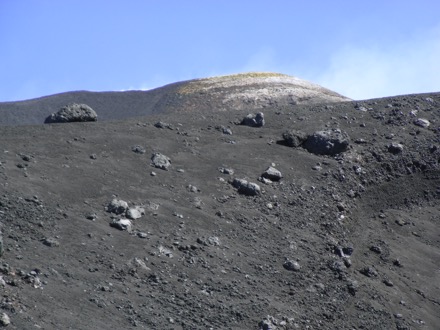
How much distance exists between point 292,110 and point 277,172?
484 cm

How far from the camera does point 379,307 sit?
16.5 metres

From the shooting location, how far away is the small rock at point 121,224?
15.7 metres

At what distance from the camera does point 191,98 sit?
115 ft

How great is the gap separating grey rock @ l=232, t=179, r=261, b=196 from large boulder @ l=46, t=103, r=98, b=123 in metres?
4.56

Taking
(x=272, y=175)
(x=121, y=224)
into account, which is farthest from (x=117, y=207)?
(x=272, y=175)

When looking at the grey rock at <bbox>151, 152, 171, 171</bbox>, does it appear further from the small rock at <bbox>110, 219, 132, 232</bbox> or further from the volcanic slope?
the volcanic slope

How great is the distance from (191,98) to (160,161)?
16360 millimetres

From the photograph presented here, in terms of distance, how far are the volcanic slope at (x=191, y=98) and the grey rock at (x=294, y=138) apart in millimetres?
10100

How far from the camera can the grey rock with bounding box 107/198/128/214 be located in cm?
1617

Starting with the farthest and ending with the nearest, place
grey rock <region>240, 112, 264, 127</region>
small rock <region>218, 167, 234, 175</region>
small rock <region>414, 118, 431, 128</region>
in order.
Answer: small rock <region>414, 118, 431, 128</region> → grey rock <region>240, 112, 264, 127</region> → small rock <region>218, 167, 234, 175</region>

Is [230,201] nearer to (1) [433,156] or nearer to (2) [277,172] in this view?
(2) [277,172]

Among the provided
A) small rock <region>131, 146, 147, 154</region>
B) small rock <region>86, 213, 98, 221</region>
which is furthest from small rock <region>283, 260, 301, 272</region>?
small rock <region>131, 146, 147, 154</region>

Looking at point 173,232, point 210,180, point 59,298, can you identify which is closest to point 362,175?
point 210,180

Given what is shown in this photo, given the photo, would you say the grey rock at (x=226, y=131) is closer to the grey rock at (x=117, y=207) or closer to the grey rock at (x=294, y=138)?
the grey rock at (x=294, y=138)
